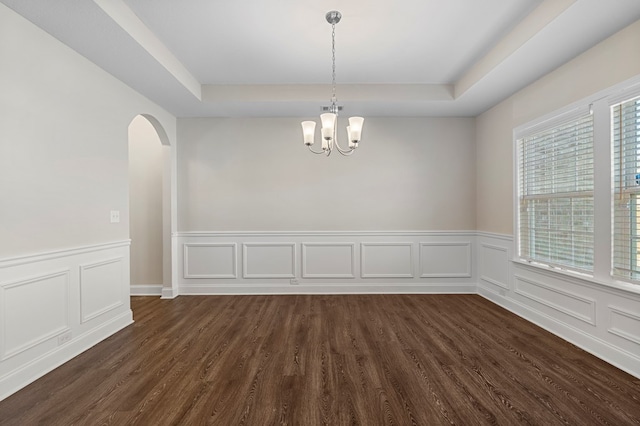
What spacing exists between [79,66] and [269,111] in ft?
7.49

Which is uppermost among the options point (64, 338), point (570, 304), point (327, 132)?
point (327, 132)

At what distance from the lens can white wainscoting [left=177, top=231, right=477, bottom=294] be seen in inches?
201

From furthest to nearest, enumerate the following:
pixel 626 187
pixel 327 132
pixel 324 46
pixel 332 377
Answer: pixel 324 46, pixel 327 132, pixel 626 187, pixel 332 377

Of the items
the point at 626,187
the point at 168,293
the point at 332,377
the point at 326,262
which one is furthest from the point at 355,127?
the point at 168,293

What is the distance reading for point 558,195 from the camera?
3.46 metres

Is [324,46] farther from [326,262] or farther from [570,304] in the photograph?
[570,304]

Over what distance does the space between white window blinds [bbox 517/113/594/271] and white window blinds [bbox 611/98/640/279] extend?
0.26 meters

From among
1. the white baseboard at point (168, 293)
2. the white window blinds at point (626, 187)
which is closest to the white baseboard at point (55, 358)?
the white baseboard at point (168, 293)

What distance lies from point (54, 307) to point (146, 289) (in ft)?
7.95

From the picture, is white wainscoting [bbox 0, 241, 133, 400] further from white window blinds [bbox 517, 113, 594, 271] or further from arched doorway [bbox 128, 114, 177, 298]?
white window blinds [bbox 517, 113, 594, 271]

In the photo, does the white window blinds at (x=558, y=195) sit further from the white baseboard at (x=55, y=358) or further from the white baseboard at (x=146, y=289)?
the white baseboard at (x=146, y=289)

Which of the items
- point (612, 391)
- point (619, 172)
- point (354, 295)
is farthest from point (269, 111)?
point (612, 391)

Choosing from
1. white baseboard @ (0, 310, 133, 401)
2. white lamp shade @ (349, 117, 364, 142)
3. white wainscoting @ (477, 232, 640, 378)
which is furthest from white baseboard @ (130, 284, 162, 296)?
white wainscoting @ (477, 232, 640, 378)

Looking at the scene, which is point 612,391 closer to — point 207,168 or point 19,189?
point 19,189
